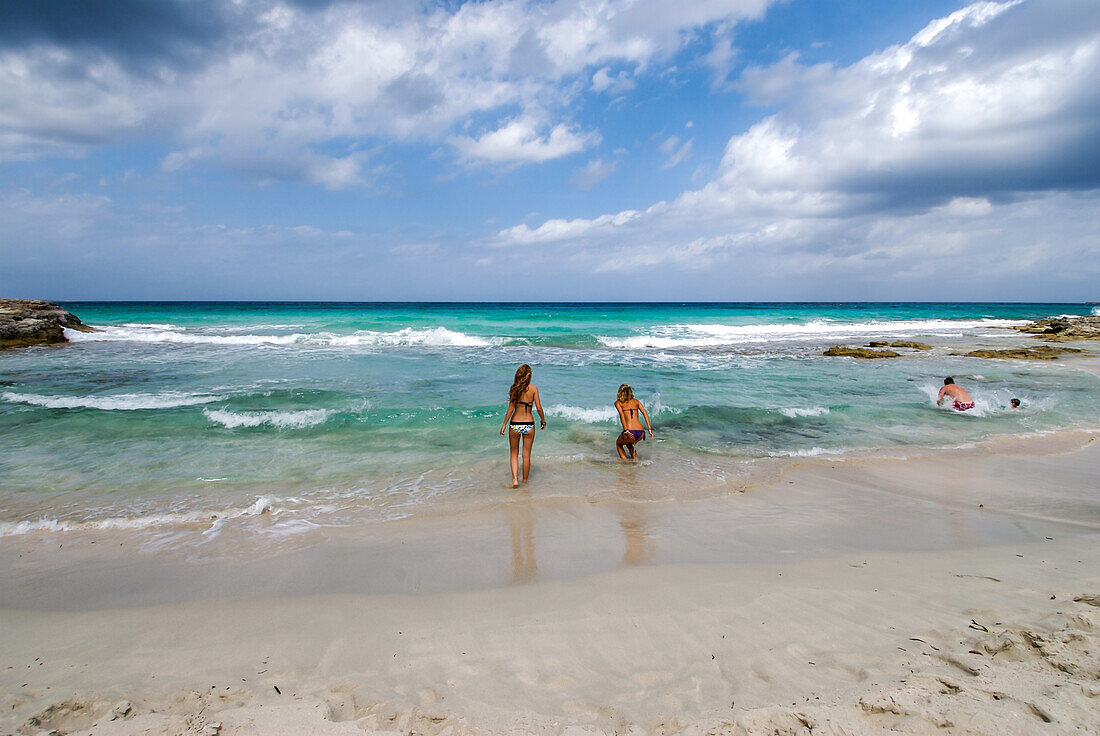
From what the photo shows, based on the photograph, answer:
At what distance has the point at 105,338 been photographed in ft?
87.9

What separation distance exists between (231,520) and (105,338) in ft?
95.2

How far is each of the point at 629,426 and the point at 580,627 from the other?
4.54 m

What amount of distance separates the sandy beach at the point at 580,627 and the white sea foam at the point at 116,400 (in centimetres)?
671

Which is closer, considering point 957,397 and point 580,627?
point 580,627

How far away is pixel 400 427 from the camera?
9625 millimetres

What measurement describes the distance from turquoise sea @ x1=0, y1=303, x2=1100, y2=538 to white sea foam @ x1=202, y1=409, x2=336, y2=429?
57mm

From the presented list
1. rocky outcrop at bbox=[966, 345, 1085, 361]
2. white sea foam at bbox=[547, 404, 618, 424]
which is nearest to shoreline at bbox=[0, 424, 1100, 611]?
white sea foam at bbox=[547, 404, 618, 424]

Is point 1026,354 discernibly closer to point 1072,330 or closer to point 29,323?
point 1072,330

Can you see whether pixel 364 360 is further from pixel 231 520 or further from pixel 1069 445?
pixel 1069 445

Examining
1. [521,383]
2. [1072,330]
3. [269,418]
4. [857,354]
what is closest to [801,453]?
[521,383]

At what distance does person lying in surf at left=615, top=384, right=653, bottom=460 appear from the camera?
775cm

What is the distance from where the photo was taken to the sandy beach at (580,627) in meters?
2.68

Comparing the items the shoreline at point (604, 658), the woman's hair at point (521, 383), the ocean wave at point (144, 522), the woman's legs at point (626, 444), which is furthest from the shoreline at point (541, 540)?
the woman's legs at point (626, 444)

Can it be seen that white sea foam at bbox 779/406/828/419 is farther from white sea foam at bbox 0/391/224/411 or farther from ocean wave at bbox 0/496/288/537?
white sea foam at bbox 0/391/224/411
